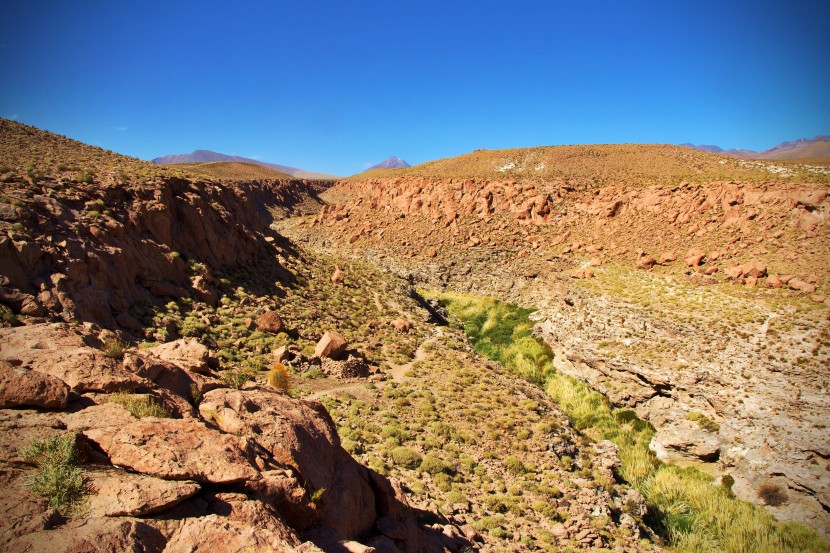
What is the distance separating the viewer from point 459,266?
47.6 metres

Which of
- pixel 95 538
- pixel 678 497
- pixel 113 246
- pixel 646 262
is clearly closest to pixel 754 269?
pixel 646 262

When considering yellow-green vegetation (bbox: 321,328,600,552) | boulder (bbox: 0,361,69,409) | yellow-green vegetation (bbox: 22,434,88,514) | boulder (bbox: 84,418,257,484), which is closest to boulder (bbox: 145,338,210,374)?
boulder (bbox: 0,361,69,409)

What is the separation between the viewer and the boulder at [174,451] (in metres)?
6.10

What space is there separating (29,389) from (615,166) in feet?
237

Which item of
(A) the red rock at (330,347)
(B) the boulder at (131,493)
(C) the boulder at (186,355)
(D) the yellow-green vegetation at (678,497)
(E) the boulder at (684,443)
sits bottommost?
(D) the yellow-green vegetation at (678,497)

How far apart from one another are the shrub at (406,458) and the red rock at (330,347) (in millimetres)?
7929

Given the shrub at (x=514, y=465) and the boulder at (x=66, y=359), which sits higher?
the boulder at (x=66, y=359)

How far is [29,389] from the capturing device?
21.6 feet

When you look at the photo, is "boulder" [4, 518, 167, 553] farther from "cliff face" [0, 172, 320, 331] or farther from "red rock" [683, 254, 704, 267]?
"red rock" [683, 254, 704, 267]

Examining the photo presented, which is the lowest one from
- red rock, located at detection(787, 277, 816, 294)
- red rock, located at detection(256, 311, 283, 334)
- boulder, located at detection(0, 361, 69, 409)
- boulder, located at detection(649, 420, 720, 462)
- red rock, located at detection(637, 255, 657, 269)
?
boulder, located at detection(649, 420, 720, 462)

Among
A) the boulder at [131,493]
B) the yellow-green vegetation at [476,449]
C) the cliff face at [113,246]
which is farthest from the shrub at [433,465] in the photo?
the cliff face at [113,246]

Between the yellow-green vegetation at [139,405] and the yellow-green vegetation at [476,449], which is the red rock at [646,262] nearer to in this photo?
the yellow-green vegetation at [476,449]

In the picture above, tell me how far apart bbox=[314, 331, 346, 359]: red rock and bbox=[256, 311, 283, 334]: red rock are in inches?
97.2

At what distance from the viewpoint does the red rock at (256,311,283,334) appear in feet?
75.2
